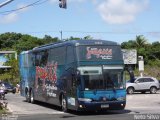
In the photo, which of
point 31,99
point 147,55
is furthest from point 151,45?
point 31,99

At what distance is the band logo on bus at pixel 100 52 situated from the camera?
21656 millimetres

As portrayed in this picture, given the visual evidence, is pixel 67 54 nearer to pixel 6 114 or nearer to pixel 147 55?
pixel 6 114

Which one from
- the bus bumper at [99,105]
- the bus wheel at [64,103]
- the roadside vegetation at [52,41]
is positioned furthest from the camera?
the roadside vegetation at [52,41]

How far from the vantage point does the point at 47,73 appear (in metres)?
26.8

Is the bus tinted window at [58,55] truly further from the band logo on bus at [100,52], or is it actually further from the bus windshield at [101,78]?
the bus windshield at [101,78]

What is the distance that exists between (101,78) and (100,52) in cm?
136

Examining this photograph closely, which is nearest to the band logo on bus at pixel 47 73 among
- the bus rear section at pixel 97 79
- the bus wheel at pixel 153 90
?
the bus rear section at pixel 97 79

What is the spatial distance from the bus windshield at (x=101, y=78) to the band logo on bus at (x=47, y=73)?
4077mm

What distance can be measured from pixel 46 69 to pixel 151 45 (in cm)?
9381

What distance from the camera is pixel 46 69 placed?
27.0 m

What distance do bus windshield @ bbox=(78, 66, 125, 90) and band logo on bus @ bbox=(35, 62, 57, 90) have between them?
408 centimetres

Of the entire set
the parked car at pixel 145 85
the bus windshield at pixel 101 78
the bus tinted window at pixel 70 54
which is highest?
the bus tinted window at pixel 70 54

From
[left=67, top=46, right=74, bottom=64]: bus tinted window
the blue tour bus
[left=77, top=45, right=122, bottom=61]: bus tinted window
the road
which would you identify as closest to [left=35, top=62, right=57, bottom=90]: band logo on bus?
the blue tour bus

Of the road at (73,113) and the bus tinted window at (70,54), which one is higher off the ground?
the bus tinted window at (70,54)
